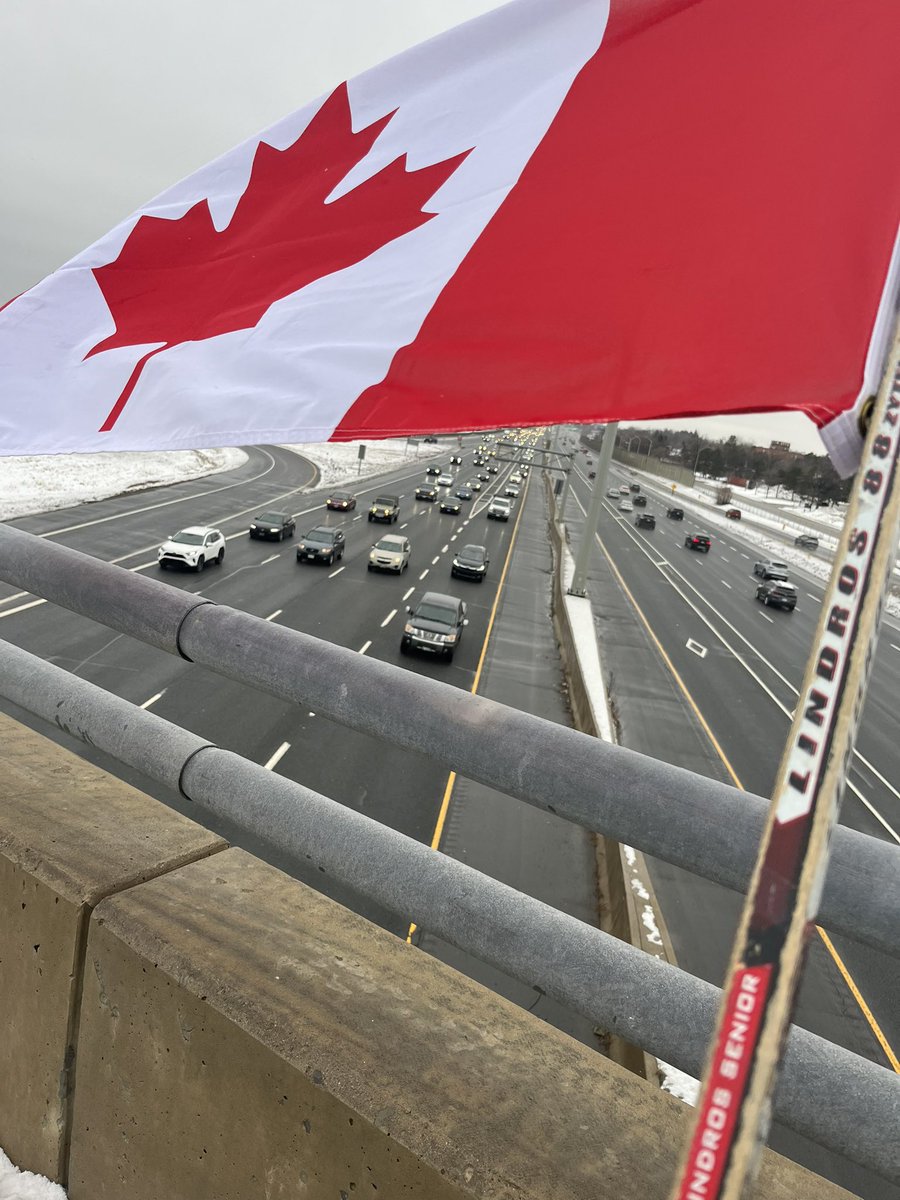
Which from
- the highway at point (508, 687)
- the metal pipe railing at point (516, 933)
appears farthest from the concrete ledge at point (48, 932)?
the highway at point (508, 687)

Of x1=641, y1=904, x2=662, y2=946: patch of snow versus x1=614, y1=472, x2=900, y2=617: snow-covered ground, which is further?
x1=614, y1=472, x2=900, y2=617: snow-covered ground

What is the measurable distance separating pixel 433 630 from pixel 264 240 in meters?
17.8

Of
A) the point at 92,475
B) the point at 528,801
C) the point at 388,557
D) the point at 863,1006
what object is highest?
the point at 528,801

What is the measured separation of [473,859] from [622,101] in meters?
10.2

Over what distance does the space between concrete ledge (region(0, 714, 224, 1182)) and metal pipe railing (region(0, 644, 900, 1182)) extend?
0.26m

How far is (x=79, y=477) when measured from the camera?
146ft

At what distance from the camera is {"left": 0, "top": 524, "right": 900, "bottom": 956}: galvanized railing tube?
1.61m

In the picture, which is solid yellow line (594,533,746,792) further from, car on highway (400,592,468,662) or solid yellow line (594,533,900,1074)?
car on highway (400,592,468,662)

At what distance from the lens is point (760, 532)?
8944 cm

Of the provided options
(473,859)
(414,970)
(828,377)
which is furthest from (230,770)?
(473,859)

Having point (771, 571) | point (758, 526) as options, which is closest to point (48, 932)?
point (771, 571)

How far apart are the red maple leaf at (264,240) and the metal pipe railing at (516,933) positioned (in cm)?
125

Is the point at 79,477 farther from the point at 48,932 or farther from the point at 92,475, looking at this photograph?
the point at 48,932

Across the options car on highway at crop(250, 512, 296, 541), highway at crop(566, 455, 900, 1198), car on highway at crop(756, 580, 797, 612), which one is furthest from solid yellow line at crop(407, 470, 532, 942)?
car on highway at crop(756, 580, 797, 612)
